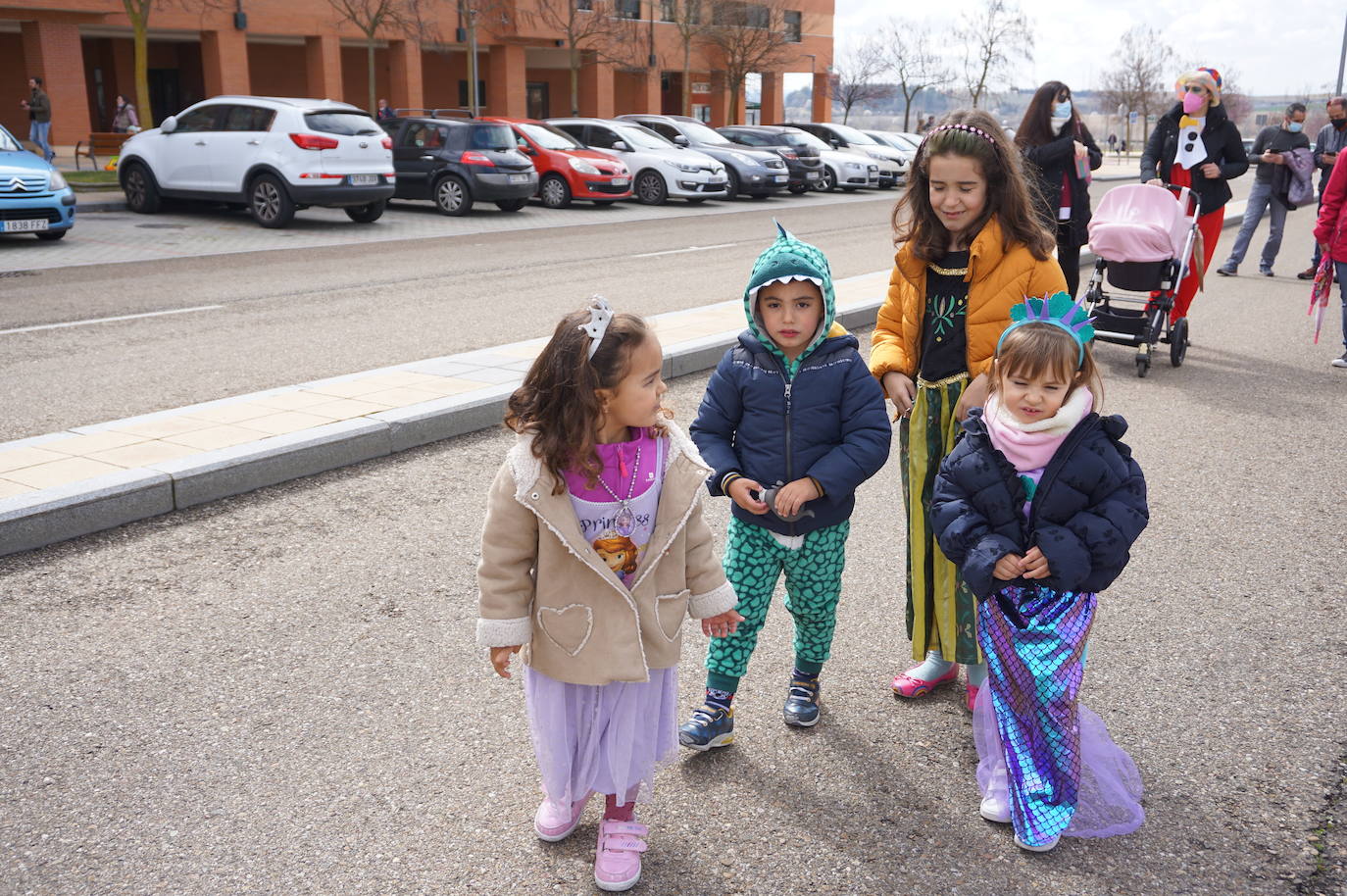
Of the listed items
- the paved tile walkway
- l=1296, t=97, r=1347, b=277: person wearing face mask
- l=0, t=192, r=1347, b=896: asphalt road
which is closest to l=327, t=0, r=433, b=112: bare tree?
l=1296, t=97, r=1347, b=277: person wearing face mask

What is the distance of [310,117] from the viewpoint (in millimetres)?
16234

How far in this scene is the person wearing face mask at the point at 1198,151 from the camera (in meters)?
8.77

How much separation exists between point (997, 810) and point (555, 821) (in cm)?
111

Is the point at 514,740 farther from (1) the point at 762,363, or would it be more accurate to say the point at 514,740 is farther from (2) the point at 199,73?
(2) the point at 199,73

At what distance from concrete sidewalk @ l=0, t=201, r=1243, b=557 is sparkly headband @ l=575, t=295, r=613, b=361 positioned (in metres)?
3.13

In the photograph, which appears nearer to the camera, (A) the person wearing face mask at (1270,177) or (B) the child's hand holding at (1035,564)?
(B) the child's hand holding at (1035,564)

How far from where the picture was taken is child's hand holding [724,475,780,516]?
301cm

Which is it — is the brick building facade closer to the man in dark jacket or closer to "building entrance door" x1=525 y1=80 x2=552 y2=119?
"building entrance door" x1=525 y1=80 x2=552 y2=119

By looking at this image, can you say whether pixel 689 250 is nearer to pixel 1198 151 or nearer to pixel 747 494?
pixel 1198 151

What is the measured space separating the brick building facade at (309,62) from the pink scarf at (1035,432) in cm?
3418

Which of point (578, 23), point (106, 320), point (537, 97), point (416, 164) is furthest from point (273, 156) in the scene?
point (537, 97)

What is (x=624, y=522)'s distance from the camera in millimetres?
2639

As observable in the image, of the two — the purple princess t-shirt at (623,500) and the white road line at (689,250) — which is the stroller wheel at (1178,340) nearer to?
the purple princess t-shirt at (623,500)

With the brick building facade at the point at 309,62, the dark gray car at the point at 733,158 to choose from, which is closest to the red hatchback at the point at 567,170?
the dark gray car at the point at 733,158
